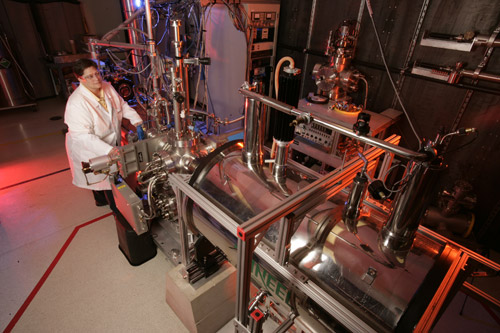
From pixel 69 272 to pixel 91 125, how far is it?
43.0 inches

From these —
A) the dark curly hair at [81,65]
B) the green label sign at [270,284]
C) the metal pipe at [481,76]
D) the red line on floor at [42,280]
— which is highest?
the metal pipe at [481,76]

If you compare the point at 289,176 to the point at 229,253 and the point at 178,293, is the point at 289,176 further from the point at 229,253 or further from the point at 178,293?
the point at 178,293

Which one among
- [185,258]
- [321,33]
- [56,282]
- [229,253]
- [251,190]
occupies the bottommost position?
[56,282]

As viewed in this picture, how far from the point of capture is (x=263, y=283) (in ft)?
3.79

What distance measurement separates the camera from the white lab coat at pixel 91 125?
2072mm

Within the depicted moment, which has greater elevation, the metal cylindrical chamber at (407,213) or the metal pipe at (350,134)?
the metal pipe at (350,134)

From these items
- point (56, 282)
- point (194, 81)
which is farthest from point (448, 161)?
point (194, 81)

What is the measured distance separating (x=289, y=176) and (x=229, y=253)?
464 millimetres

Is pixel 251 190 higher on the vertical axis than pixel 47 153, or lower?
higher

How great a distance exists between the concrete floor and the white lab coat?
1.54ft

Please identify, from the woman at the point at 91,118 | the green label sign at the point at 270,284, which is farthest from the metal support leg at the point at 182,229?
the woman at the point at 91,118

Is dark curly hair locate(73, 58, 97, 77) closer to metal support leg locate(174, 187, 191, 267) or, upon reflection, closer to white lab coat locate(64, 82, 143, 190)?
white lab coat locate(64, 82, 143, 190)

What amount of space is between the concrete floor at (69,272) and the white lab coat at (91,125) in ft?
1.54

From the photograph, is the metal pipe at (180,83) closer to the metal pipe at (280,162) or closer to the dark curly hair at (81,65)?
the dark curly hair at (81,65)
